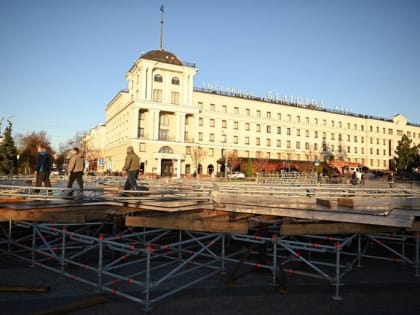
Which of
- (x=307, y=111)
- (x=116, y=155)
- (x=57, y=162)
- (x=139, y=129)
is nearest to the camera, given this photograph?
(x=139, y=129)

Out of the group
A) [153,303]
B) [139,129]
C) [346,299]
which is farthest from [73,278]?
[139,129]

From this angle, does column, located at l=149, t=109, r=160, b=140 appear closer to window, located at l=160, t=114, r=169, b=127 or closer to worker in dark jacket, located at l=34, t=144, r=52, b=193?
window, located at l=160, t=114, r=169, b=127

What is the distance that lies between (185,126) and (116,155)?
667 inches

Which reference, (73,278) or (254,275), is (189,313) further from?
(73,278)

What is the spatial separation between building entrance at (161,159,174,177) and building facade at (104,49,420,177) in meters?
0.19

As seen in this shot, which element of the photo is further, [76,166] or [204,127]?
[204,127]

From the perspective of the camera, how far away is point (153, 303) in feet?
20.3

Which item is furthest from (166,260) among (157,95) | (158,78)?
(158,78)

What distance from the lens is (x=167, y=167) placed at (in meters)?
60.7

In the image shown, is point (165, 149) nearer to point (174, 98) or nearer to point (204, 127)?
point (174, 98)

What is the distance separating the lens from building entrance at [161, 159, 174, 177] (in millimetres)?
60031

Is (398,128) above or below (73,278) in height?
above

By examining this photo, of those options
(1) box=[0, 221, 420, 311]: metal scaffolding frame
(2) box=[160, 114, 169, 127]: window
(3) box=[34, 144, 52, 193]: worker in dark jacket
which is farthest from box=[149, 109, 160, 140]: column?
(1) box=[0, 221, 420, 311]: metal scaffolding frame

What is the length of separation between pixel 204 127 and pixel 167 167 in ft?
39.3
